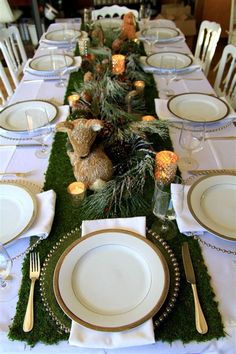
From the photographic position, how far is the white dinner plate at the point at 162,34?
6.51 feet

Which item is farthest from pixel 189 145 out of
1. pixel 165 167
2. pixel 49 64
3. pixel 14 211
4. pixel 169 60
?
pixel 49 64

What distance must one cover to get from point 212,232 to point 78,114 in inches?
19.8

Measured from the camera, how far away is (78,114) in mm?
951

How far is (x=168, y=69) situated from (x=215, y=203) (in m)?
0.95

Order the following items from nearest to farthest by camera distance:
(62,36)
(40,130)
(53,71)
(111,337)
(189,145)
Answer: (111,337) < (189,145) < (40,130) < (53,71) < (62,36)

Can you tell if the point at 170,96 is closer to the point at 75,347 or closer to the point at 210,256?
the point at 210,256

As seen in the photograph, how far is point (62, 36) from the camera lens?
6.75 feet

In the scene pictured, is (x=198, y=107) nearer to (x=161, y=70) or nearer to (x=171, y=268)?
(x=161, y=70)

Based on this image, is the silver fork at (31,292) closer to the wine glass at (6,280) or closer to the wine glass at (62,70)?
the wine glass at (6,280)

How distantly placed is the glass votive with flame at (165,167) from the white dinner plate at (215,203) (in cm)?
7

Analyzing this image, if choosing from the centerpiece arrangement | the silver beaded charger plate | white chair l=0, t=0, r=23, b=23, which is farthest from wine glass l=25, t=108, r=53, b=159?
white chair l=0, t=0, r=23, b=23

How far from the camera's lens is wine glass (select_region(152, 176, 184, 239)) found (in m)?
0.80

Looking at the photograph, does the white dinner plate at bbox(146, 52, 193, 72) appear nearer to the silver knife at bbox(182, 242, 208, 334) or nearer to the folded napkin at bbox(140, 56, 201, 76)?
the folded napkin at bbox(140, 56, 201, 76)

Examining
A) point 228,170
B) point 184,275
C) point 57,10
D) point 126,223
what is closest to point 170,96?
point 228,170
